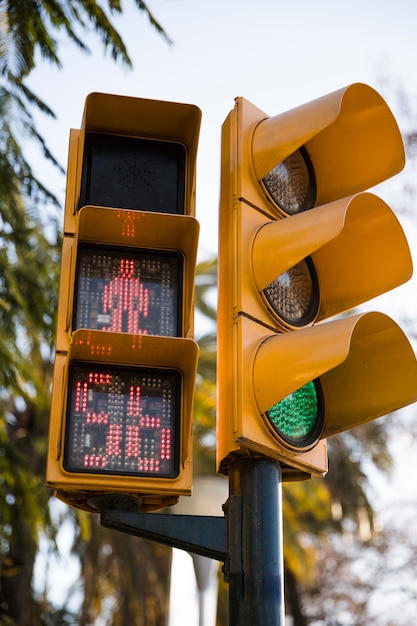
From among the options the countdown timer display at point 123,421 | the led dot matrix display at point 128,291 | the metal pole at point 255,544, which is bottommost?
the metal pole at point 255,544

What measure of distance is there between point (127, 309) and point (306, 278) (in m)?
0.85

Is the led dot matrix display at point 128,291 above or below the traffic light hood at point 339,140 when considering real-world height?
below

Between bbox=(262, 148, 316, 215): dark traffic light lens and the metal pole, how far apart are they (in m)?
1.27

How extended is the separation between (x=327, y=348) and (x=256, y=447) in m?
Result: 0.47

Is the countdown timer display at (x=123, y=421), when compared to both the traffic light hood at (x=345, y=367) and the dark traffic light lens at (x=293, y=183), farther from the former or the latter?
the dark traffic light lens at (x=293, y=183)

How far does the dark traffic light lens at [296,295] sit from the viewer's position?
4684mm

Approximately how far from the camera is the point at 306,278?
16.4 ft

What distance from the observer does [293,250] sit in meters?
4.46

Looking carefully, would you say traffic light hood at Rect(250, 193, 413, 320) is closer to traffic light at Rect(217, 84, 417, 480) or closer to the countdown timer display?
traffic light at Rect(217, 84, 417, 480)

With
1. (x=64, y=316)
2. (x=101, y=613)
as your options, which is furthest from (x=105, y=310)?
(x=101, y=613)

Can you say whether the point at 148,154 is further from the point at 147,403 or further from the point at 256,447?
the point at 256,447

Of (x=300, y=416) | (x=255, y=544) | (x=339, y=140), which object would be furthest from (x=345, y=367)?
(x=339, y=140)

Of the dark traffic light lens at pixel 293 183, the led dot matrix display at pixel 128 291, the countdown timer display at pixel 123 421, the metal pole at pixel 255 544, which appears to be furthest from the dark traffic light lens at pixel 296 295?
the metal pole at pixel 255 544

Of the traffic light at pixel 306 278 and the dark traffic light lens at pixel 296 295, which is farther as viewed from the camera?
the dark traffic light lens at pixel 296 295
